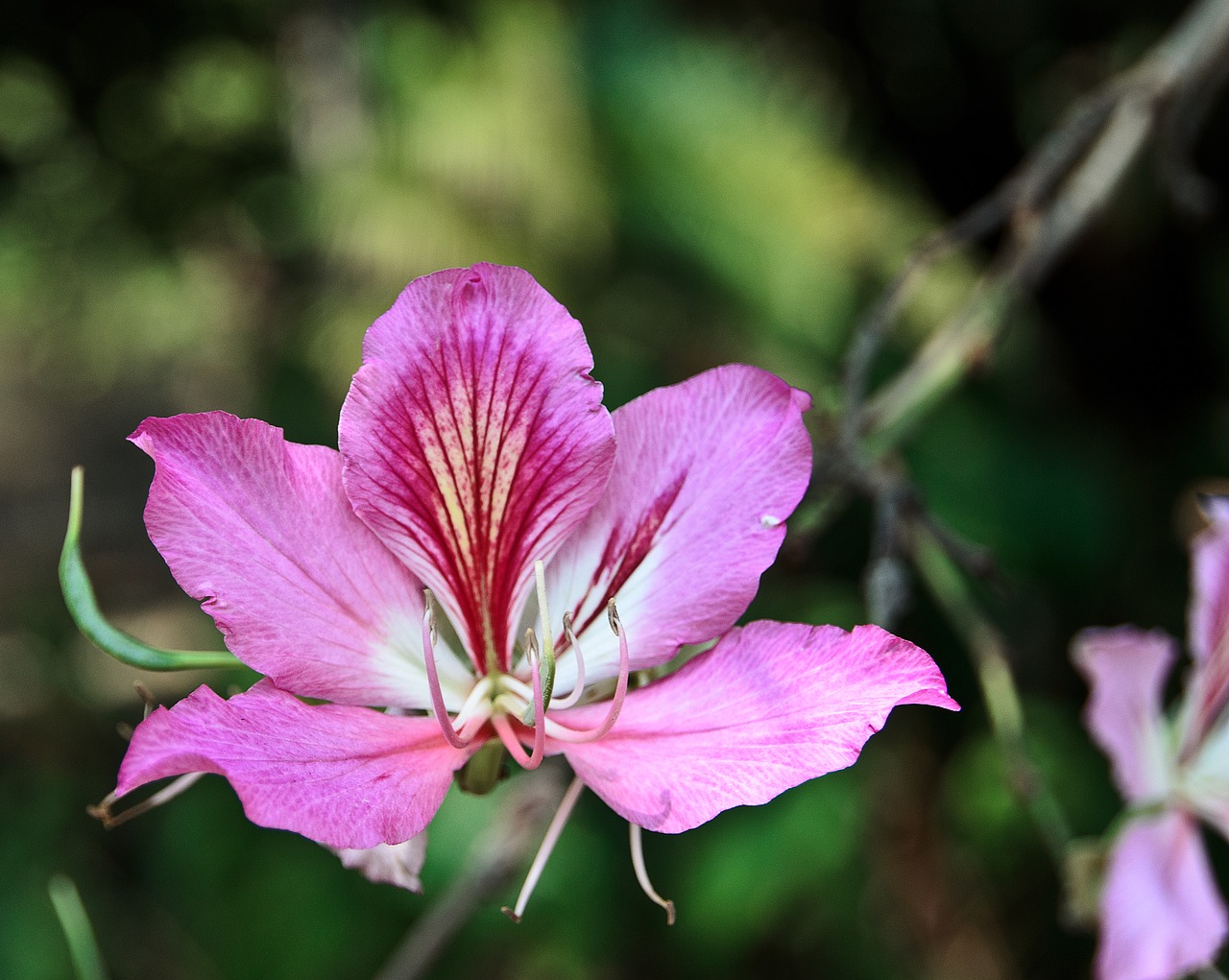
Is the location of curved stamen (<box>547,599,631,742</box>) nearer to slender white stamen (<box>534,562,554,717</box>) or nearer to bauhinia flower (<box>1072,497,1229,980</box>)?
slender white stamen (<box>534,562,554,717</box>)

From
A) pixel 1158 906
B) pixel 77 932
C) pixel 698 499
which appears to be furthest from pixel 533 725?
pixel 1158 906

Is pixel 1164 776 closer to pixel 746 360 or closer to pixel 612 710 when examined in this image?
pixel 612 710

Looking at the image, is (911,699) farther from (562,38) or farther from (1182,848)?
(562,38)

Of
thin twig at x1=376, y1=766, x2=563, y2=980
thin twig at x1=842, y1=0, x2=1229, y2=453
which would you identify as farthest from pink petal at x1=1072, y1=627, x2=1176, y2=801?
thin twig at x1=376, y1=766, x2=563, y2=980

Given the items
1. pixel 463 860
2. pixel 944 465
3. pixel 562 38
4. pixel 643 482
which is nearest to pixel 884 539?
pixel 643 482

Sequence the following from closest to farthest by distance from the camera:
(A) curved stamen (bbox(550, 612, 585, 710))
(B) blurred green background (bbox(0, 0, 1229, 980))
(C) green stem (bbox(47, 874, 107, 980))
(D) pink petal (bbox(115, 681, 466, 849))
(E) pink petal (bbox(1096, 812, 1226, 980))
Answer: (D) pink petal (bbox(115, 681, 466, 849)), (A) curved stamen (bbox(550, 612, 585, 710)), (C) green stem (bbox(47, 874, 107, 980)), (E) pink petal (bbox(1096, 812, 1226, 980)), (B) blurred green background (bbox(0, 0, 1229, 980))

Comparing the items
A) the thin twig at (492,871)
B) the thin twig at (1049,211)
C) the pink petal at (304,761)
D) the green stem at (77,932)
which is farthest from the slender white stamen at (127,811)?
the thin twig at (1049,211)

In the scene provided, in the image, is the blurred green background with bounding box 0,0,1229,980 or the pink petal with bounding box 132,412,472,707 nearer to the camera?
the pink petal with bounding box 132,412,472,707
